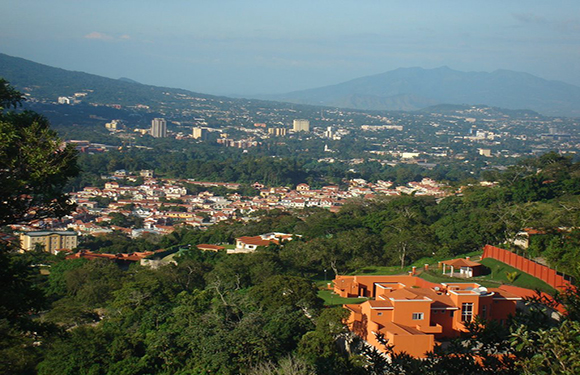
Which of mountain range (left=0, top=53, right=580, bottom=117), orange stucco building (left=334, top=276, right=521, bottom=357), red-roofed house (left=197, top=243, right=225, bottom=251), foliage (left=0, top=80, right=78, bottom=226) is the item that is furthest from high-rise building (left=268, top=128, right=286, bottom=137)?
foliage (left=0, top=80, right=78, bottom=226)

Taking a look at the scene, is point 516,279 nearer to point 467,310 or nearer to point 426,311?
point 467,310

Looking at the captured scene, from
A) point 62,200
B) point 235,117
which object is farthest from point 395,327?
point 235,117

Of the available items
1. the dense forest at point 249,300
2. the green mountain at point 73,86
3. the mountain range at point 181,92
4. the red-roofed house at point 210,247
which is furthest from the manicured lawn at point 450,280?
the mountain range at point 181,92

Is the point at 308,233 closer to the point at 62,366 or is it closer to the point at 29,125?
the point at 62,366

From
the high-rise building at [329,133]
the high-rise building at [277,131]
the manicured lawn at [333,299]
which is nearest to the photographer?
the manicured lawn at [333,299]

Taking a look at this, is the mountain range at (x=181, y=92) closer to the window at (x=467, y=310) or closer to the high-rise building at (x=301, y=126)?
the high-rise building at (x=301, y=126)

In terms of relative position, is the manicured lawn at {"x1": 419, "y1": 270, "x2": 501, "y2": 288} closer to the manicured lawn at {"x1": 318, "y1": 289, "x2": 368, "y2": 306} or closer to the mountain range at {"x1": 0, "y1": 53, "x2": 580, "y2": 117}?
the manicured lawn at {"x1": 318, "y1": 289, "x2": 368, "y2": 306}
